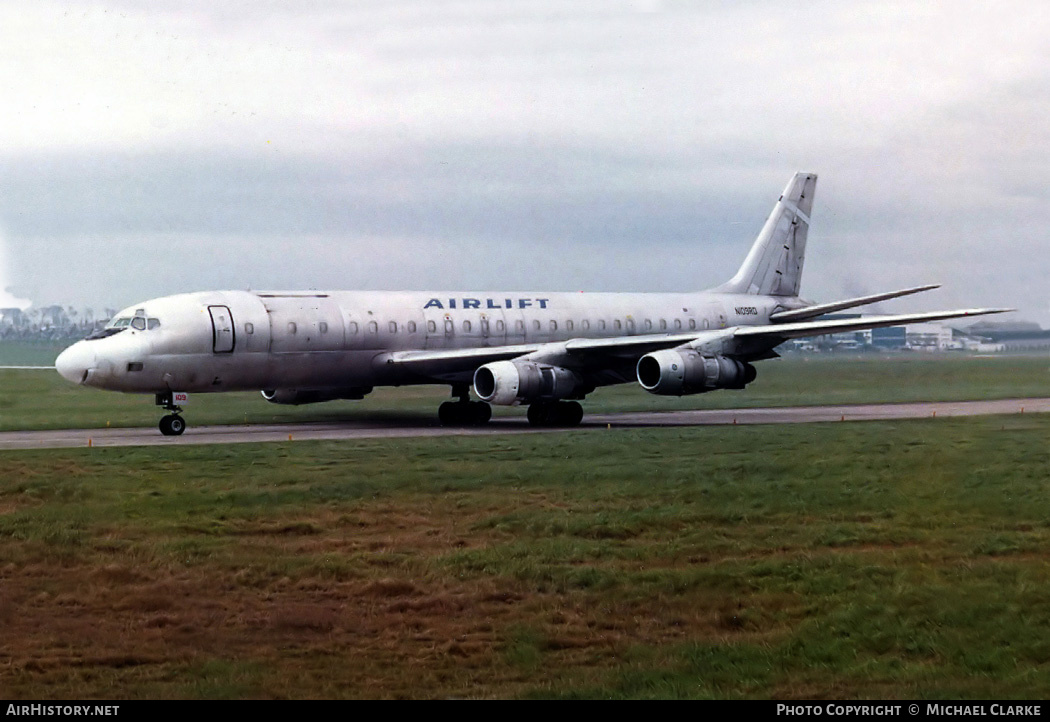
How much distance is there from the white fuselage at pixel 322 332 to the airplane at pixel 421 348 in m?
0.04

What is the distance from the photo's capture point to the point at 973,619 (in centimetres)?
1496

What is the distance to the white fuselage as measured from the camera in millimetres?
35406

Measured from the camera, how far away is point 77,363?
3491cm

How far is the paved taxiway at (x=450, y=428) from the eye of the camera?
33.6m

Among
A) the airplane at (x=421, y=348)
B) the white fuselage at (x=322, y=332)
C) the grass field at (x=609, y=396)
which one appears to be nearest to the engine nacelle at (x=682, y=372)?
the airplane at (x=421, y=348)

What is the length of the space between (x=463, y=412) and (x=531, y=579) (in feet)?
80.5

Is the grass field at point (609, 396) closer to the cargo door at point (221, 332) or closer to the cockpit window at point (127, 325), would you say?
the cockpit window at point (127, 325)

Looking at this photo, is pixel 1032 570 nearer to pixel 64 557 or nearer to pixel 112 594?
pixel 112 594

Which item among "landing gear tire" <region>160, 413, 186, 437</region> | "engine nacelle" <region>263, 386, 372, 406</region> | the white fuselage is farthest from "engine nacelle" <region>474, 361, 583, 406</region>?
"landing gear tire" <region>160, 413, 186, 437</region>

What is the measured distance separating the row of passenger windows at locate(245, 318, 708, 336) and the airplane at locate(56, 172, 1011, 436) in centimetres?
4

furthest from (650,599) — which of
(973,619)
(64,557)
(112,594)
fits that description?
(64,557)

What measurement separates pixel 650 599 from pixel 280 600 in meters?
4.31

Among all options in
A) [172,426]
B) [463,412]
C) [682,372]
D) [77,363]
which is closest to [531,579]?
[172,426]

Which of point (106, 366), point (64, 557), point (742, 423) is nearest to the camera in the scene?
point (64, 557)
